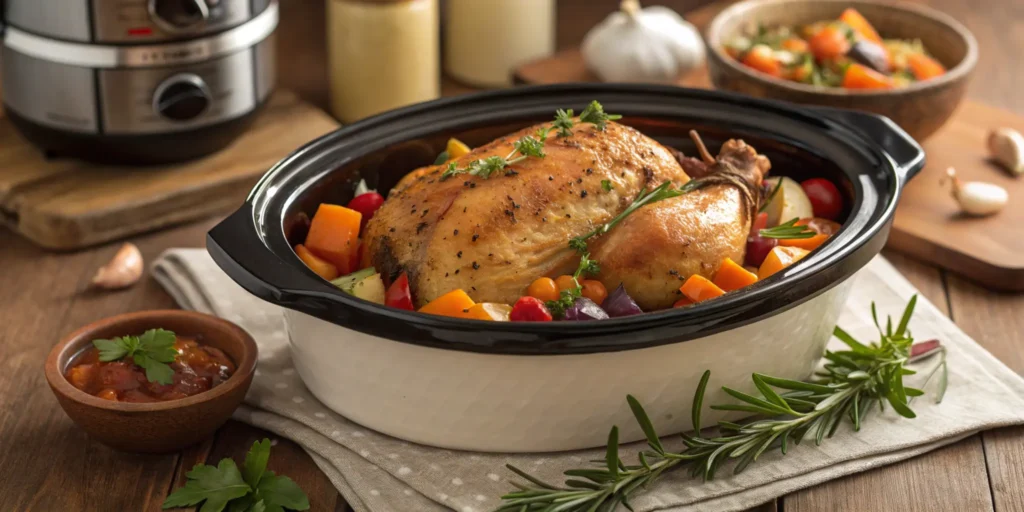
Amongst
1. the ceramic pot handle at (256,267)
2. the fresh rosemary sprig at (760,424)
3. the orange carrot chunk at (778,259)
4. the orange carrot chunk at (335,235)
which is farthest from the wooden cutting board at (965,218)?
the ceramic pot handle at (256,267)

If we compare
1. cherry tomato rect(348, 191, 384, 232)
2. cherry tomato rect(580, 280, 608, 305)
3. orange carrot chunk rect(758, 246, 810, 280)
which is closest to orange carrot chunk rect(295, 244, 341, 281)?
cherry tomato rect(348, 191, 384, 232)

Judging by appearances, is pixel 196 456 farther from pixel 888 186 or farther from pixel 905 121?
pixel 905 121

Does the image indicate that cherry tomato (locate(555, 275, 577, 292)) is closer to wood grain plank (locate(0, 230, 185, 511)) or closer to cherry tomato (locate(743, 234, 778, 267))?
cherry tomato (locate(743, 234, 778, 267))

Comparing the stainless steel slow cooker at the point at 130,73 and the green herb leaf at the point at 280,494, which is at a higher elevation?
the stainless steel slow cooker at the point at 130,73

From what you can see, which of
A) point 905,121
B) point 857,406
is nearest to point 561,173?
point 857,406

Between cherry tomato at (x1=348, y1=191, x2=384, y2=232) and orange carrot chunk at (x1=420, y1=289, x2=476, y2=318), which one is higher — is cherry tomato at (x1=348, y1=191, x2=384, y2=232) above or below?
below

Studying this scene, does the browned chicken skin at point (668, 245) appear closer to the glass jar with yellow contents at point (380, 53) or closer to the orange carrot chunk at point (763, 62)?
the orange carrot chunk at point (763, 62)

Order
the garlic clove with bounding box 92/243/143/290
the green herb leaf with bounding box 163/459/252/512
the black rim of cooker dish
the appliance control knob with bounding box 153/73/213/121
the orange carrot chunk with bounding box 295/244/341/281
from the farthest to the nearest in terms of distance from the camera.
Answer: the appliance control knob with bounding box 153/73/213/121
the garlic clove with bounding box 92/243/143/290
the orange carrot chunk with bounding box 295/244/341/281
the green herb leaf with bounding box 163/459/252/512
the black rim of cooker dish
